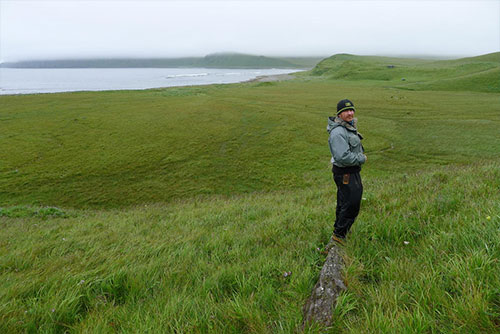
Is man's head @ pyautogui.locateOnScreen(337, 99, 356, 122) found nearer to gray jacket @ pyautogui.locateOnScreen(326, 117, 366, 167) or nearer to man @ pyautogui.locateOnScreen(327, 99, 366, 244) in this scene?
man @ pyautogui.locateOnScreen(327, 99, 366, 244)

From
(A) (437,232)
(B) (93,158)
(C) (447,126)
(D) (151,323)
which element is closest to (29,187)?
(B) (93,158)

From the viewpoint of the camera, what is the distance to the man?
17.6 ft

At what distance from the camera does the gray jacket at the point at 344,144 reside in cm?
532

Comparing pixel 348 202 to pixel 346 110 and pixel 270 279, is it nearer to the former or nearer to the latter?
pixel 346 110

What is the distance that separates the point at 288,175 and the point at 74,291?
18251mm

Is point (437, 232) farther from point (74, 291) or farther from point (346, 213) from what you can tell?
point (74, 291)

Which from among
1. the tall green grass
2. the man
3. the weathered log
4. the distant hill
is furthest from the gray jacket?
the distant hill

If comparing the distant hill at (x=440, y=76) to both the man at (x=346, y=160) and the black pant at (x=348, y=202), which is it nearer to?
the man at (x=346, y=160)

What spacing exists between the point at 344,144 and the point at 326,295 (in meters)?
3.04

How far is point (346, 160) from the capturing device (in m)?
5.32

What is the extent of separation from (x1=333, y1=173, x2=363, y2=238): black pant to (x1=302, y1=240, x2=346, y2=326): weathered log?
5.27 ft

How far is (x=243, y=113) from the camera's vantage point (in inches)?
1654

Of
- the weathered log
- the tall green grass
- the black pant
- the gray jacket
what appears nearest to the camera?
the tall green grass

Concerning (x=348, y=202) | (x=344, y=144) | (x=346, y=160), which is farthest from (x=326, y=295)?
(x=344, y=144)
